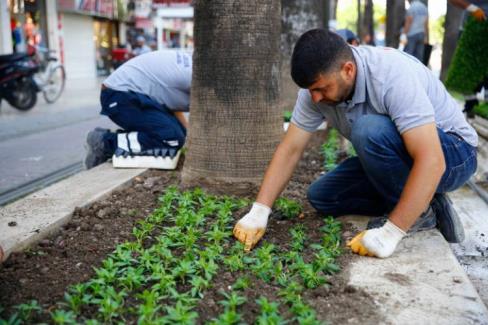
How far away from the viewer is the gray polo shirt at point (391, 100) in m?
2.46

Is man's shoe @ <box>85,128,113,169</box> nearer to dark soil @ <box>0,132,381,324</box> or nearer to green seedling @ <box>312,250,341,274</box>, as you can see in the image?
dark soil @ <box>0,132,381,324</box>

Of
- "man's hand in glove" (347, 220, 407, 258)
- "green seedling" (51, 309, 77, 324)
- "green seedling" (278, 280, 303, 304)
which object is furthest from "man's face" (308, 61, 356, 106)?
"green seedling" (51, 309, 77, 324)

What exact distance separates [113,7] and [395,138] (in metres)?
23.9

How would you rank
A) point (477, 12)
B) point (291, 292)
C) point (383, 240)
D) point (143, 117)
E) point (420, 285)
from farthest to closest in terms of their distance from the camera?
point (477, 12)
point (143, 117)
point (383, 240)
point (420, 285)
point (291, 292)

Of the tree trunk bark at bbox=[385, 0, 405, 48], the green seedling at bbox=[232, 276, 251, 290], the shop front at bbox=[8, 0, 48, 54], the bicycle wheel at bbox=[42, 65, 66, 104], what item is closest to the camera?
the green seedling at bbox=[232, 276, 251, 290]

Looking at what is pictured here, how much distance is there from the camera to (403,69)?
8.36 feet

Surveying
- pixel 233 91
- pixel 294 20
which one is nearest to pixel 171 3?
pixel 294 20

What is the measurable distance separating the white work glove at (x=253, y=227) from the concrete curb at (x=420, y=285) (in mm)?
508

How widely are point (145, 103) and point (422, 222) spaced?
2.54 metres

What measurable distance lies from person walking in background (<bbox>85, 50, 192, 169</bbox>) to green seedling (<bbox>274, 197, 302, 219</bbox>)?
4.66 feet

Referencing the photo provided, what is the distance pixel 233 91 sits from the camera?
3.63 meters

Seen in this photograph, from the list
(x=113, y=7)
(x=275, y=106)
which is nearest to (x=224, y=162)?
(x=275, y=106)

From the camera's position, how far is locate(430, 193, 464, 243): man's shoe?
2.94m

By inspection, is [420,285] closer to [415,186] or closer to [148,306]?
[415,186]
